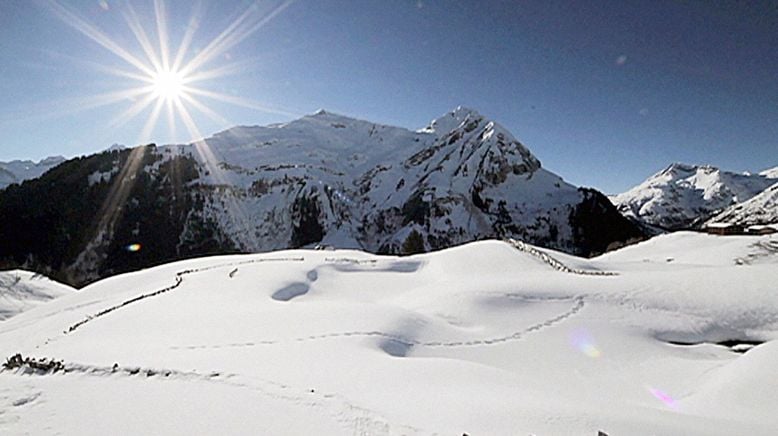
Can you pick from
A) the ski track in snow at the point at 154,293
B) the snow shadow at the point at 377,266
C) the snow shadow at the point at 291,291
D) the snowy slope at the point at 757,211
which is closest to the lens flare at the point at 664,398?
Answer: the snow shadow at the point at 291,291

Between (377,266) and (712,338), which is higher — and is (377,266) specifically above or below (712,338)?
above

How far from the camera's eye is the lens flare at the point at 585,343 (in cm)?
938

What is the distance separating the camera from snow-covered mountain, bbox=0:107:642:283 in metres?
92.8

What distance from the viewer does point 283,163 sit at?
13475cm

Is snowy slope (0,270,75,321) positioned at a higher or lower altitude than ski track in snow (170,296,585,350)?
higher

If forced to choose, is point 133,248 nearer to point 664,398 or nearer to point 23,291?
point 23,291

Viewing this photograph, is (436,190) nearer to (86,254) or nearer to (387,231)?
(387,231)

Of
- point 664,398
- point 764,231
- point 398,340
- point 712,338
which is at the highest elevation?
point 764,231

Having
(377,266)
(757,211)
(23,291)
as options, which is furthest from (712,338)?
(757,211)

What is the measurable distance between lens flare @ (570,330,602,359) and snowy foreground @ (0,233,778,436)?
0.17 ft

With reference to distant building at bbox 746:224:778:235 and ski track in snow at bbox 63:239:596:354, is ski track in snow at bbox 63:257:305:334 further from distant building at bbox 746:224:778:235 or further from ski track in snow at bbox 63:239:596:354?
distant building at bbox 746:224:778:235

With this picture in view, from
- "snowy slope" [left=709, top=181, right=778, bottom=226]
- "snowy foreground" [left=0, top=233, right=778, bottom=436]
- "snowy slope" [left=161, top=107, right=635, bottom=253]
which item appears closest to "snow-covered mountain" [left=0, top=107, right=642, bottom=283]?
"snowy slope" [left=161, top=107, right=635, bottom=253]

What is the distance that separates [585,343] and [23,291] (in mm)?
33544

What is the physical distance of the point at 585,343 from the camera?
32.1 feet
